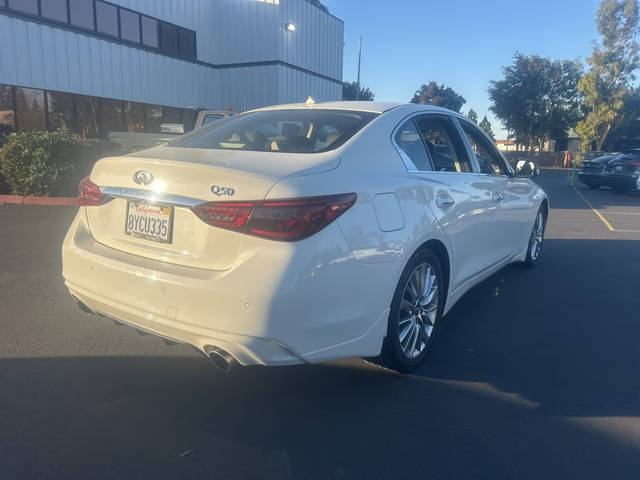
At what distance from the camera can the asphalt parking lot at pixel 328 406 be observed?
2432 millimetres

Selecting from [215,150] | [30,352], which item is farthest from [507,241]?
[30,352]

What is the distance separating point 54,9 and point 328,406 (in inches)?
635

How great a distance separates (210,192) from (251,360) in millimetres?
825

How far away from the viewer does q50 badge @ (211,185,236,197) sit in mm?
2494

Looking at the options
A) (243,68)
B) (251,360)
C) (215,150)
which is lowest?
(251,360)

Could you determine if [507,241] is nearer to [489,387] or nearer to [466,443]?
[489,387]

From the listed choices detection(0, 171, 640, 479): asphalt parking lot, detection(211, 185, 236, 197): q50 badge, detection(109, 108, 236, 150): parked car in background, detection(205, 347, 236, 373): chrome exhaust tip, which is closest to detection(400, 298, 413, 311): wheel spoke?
detection(0, 171, 640, 479): asphalt parking lot

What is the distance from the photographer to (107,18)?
1645 centimetres

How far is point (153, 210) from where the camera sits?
8.91ft

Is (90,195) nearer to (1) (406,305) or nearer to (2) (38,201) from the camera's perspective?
(1) (406,305)

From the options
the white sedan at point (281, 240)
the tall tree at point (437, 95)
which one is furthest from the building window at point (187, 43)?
the tall tree at point (437, 95)

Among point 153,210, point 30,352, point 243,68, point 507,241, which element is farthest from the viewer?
point 243,68

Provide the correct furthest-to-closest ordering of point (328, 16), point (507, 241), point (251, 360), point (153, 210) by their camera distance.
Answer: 1. point (328, 16)
2. point (507, 241)
3. point (153, 210)
4. point (251, 360)

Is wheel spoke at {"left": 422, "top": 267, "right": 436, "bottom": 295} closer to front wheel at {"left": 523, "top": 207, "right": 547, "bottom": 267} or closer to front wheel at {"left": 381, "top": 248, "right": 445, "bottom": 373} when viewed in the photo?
front wheel at {"left": 381, "top": 248, "right": 445, "bottom": 373}
